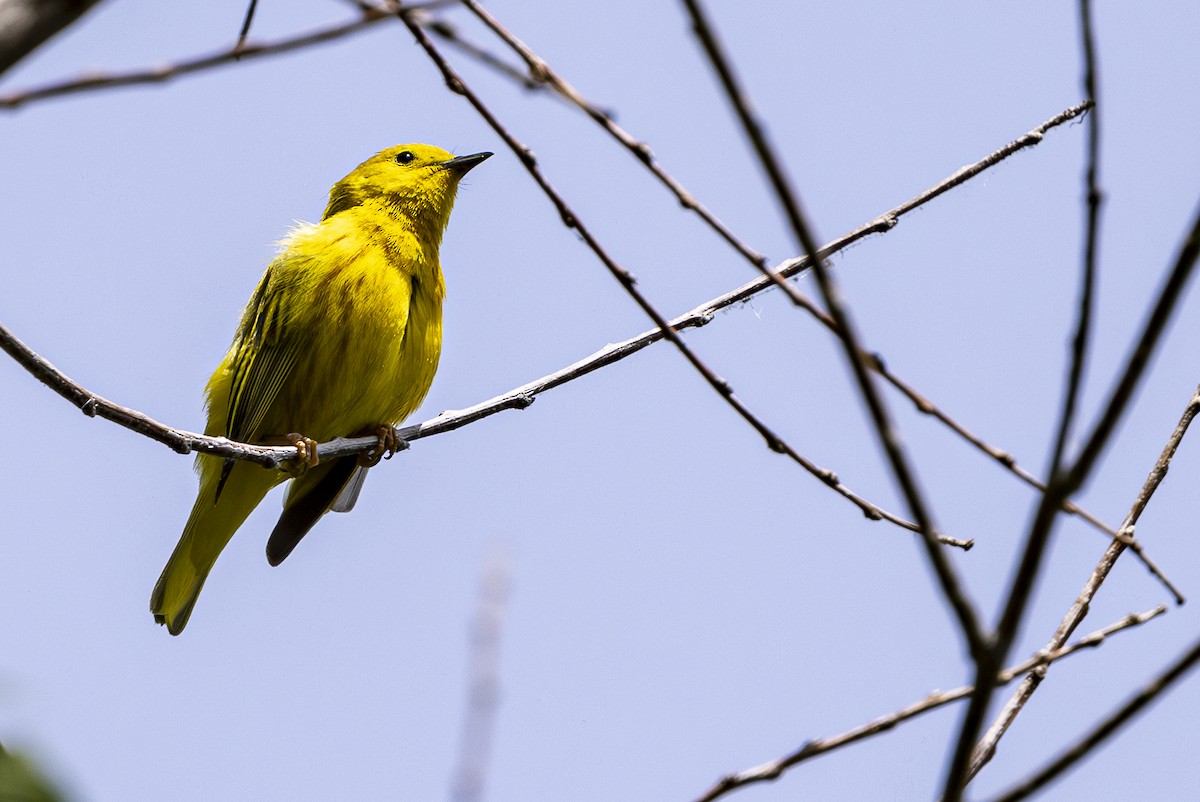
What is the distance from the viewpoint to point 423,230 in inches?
239

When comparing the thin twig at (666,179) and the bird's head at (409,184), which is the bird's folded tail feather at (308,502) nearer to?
the bird's head at (409,184)

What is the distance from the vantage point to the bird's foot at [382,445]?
5.29m

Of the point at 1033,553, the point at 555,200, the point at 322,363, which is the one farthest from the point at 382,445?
the point at 1033,553

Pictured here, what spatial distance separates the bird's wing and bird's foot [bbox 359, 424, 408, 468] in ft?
1.46

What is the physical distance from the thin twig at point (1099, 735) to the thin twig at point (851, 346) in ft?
0.37

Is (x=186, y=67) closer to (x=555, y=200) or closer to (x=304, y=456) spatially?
(x=555, y=200)

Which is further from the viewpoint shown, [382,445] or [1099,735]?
[382,445]

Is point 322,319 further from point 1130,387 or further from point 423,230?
point 1130,387

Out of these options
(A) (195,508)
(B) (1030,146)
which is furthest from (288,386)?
(B) (1030,146)

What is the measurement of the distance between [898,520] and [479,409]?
1798 millimetres

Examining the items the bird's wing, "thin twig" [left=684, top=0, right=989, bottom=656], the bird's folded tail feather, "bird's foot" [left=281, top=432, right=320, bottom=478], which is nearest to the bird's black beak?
the bird's wing

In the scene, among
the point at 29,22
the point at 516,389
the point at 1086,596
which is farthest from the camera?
the point at 516,389

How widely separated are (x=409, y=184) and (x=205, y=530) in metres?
2.00

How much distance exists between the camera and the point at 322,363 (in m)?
5.45
